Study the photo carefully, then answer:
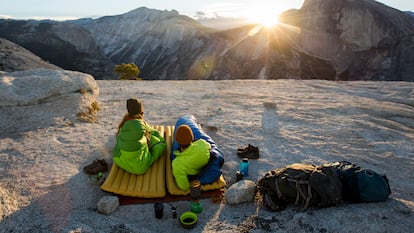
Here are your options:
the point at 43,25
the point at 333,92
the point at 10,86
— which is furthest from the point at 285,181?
the point at 43,25

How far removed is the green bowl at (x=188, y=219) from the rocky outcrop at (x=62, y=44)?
82.0m

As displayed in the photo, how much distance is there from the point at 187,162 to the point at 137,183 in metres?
1.04

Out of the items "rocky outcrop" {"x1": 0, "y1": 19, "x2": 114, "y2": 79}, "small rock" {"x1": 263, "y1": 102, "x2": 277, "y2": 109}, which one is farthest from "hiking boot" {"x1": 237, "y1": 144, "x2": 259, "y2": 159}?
"rocky outcrop" {"x1": 0, "y1": 19, "x2": 114, "y2": 79}

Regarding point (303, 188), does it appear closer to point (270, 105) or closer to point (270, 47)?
point (270, 105)

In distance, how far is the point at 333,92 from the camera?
50.2 feet

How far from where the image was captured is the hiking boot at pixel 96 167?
21.1ft

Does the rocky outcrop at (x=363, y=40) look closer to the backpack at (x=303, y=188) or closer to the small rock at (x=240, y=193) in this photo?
the backpack at (x=303, y=188)

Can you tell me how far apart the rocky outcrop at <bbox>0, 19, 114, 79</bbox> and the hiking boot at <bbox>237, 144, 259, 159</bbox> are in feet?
262

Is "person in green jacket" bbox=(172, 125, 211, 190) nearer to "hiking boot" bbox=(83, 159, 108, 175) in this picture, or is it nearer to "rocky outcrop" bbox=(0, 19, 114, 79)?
"hiking boot" bbox=(83, 159, 108, 175)

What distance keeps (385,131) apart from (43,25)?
4196 inches

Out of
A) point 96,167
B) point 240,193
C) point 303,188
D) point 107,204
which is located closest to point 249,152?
point 240,193

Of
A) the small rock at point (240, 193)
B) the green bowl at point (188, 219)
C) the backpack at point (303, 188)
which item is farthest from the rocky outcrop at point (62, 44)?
the backpack at point (303, 188)

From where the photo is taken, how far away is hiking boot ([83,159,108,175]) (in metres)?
6.45

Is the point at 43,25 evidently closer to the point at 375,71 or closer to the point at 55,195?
the point at 375,71
